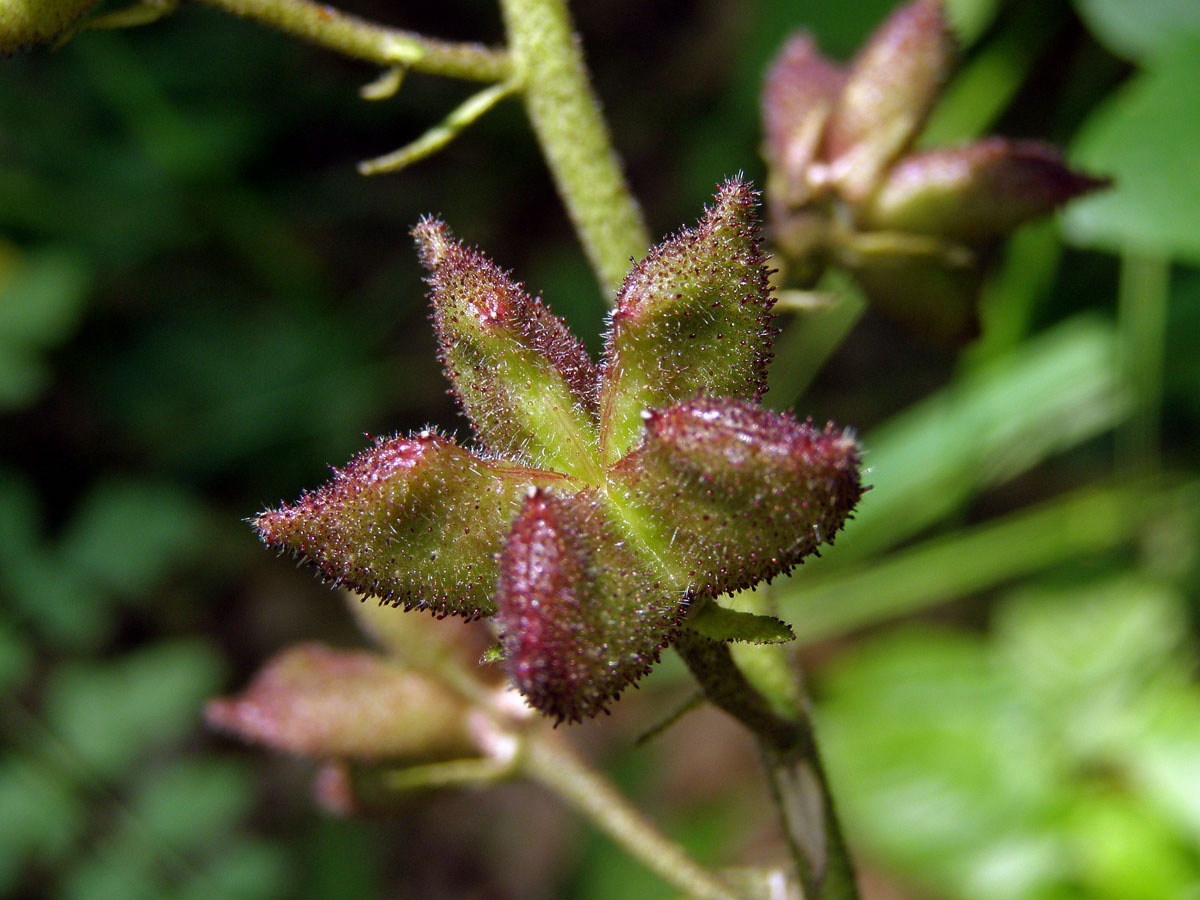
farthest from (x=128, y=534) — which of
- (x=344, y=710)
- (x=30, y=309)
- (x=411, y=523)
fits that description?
(x=411, y=523)

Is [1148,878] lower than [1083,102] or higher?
lower

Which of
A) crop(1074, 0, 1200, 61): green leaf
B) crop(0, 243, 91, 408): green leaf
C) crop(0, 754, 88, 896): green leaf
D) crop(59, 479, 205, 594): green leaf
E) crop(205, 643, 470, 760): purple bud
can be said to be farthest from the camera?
crop(59, 479, 205, 594): green leaf

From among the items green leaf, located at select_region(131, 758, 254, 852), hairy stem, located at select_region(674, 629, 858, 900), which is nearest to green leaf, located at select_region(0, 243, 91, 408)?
green leaf, located at select_region(131, 758, 254, 852)

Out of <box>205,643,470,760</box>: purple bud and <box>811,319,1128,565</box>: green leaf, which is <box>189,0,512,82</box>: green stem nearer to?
<box>205,643,470,760</box>: purple bud

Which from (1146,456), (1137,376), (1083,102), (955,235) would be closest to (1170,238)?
(955,235)

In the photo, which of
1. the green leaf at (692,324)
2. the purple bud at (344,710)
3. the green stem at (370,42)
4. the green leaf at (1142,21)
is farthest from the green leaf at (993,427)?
the green leaf at (692,324)

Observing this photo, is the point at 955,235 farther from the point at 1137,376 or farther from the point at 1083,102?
the point at 1083,102

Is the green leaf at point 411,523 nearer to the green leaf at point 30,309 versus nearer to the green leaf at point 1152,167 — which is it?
the green leaf at point 1152,167
